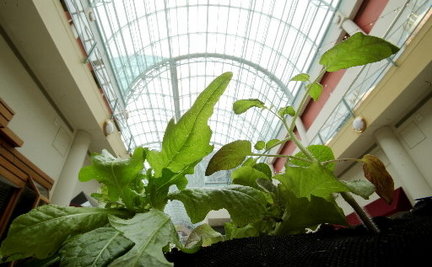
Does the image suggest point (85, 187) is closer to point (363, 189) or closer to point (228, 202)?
point (228, 202)

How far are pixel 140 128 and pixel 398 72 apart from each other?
1630 centimetres

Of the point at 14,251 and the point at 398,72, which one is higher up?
the point at 398,72

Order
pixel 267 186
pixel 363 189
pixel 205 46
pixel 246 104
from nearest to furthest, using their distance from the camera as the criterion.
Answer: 1. pixel 363 189
2. pixel 267 186
3. pixel 246 104
4. pixel 205 46

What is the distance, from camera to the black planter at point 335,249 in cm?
30

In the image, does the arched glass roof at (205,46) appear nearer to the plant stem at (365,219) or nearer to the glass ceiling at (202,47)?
the glass ceiling at (202,47)

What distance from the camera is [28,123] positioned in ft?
14.7

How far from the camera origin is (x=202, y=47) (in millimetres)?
14805

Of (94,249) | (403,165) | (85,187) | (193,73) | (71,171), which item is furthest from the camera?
(193,73)

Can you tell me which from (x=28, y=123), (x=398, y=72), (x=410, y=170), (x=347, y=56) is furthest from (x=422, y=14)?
(x=28, y=123)

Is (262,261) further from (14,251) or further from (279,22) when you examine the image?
(279,22)

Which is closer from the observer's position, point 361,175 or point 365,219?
point 365,219

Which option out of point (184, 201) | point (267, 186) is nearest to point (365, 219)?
point (267, 186)

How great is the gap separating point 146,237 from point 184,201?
16cm

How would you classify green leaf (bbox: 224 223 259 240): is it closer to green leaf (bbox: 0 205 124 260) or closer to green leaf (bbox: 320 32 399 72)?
green leaf (bbox: 0 205 124 260)
